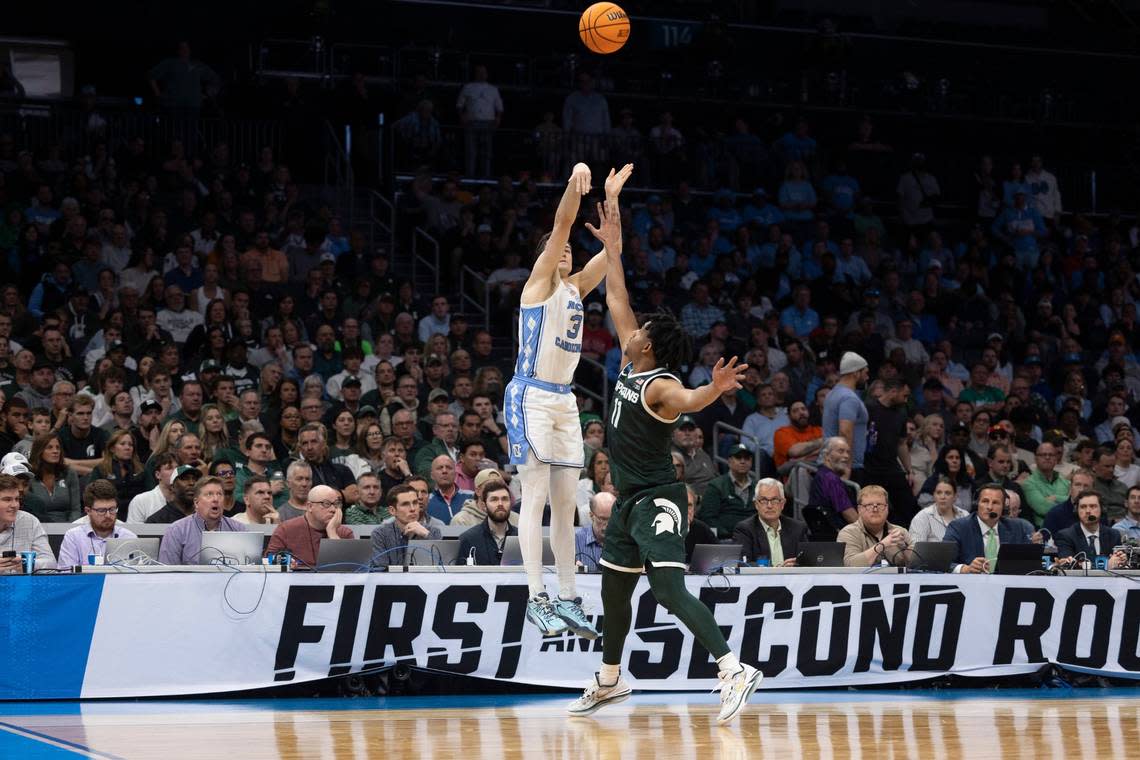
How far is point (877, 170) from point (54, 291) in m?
14.0

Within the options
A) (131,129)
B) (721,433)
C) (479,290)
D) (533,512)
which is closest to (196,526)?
(533,512)

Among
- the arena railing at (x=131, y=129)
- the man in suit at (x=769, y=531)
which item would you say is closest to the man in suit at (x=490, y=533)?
the man in suit at (x=769, y=531)

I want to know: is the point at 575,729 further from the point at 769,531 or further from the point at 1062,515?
the point at 1062,515

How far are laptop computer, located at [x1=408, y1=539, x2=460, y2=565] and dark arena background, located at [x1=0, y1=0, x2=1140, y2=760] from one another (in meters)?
0.04

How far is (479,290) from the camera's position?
2088 centimetres

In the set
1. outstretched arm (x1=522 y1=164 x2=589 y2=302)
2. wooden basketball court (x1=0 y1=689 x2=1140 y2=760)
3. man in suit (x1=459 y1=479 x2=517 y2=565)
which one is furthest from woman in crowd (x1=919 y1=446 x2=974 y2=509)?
outstretched arm (x1=522 y1=164 x2=589 y2=302)

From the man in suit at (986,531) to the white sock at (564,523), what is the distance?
5.07 m

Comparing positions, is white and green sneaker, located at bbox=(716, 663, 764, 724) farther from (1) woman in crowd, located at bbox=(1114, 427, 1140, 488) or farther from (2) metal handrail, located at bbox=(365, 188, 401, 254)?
(2) metal handrail, located at bbox=(365, 188, 401, 254)

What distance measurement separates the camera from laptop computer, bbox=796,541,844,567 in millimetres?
12516

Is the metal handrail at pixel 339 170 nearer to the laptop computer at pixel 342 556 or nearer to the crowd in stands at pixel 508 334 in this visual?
the crowd in stands at pixel 508 334

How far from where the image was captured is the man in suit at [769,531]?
1358cm

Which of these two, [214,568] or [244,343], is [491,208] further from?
[214,568]

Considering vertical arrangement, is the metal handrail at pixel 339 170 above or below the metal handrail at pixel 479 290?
above

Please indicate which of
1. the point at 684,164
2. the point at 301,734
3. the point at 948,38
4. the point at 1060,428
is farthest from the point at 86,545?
the point at 948,38
